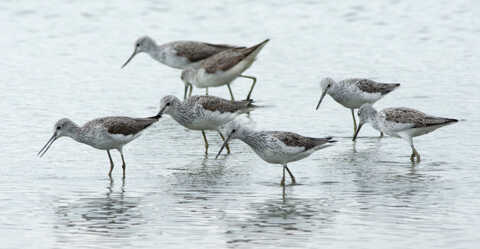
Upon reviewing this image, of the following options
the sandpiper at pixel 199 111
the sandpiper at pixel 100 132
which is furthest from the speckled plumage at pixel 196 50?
the sandpiper at pixel 100 132

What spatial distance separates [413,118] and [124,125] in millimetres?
4343

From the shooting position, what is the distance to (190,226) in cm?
1064

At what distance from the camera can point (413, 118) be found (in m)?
14.4

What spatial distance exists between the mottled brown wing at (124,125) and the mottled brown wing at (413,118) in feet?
12.3

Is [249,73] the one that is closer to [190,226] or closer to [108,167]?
[108,167]

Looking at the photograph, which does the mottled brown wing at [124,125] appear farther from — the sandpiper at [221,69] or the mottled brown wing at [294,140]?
the sandpiper at [221,69]

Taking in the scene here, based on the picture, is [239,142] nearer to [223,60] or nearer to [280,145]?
[223,60]

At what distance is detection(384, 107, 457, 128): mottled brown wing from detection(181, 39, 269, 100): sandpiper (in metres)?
4.76

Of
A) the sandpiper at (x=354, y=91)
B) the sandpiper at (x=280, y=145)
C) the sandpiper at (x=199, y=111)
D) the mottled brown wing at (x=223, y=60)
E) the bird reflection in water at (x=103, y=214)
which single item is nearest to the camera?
the bird reflection in water at (x=103, y=214)

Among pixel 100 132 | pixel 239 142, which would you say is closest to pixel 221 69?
pixel 239 142

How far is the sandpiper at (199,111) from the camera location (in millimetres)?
15000

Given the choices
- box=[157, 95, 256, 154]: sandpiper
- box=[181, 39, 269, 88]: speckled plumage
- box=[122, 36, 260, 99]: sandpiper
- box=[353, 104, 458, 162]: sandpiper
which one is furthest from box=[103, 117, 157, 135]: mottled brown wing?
box=[122, 36, 260, 99]: sandpiper

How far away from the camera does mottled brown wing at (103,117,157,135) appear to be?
13.4 meters

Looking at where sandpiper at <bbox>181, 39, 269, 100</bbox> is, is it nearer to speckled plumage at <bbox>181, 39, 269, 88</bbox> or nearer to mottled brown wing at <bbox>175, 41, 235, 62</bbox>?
speckled plumage at <bbox>181, 39, 269, 88</bbox>
